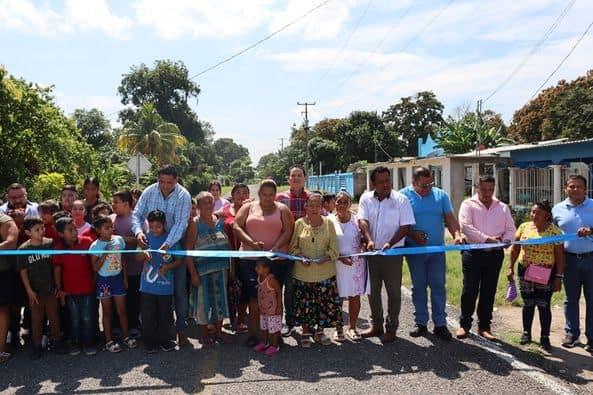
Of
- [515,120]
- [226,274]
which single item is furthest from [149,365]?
[515,120]

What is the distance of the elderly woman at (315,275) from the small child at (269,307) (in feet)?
0.90

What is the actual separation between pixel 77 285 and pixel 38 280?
14.5 inches

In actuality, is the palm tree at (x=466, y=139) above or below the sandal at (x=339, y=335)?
above

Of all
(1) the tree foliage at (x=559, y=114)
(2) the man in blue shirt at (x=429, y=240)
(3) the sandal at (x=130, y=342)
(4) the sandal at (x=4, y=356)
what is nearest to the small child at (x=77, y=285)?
(3) the sandal at (x=130, y=342)

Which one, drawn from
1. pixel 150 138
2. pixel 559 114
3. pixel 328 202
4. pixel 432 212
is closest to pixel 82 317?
pixel 328 202

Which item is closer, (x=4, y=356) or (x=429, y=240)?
(x=4, y=356)

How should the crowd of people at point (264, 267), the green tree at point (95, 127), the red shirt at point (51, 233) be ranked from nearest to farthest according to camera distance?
the crowd of people at point (264, 267), the red shirt at point (51, 233), the green tree at point (95, 127)

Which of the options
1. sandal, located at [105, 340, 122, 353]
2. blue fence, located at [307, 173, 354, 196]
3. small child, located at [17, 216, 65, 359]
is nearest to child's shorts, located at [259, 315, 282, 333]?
sandal, located at [105, 340, 122, 353]

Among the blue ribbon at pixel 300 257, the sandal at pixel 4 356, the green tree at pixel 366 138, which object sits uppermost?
the green tree at pixel 366 138

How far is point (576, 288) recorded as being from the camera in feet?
18.4

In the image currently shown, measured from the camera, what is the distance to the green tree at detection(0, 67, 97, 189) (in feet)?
48.7

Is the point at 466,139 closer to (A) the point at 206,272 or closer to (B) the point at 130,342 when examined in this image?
(A) the point at 206,272

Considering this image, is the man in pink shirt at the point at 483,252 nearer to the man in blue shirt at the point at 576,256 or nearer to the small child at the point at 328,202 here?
the man in blue shirt at the point at 576,256

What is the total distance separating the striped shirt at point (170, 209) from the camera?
562 cm
